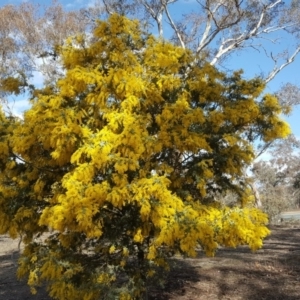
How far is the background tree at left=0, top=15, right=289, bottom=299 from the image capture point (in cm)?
500

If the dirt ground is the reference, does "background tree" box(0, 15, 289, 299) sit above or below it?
above

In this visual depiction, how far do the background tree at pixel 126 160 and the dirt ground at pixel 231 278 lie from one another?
3.87 ft

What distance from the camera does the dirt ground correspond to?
292 inches

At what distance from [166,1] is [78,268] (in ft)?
33.2

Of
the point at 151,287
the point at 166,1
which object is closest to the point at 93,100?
the point at 151,287

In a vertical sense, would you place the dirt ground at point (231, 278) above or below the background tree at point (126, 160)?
below

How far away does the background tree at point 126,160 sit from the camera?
16.4 ft

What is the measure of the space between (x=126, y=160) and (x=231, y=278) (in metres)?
4.54

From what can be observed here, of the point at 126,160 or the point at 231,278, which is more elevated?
the point at 126,160

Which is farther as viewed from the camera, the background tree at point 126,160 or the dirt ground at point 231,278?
the dirt ground at point 231,278

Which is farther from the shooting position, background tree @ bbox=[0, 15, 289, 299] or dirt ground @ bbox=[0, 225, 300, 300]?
dirt ground @ bbox=[0, 225, 300, 300]

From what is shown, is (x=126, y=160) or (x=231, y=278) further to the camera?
(x=231, y=278)

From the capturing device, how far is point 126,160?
16.1 feet

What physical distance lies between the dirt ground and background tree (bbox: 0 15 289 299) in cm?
118
